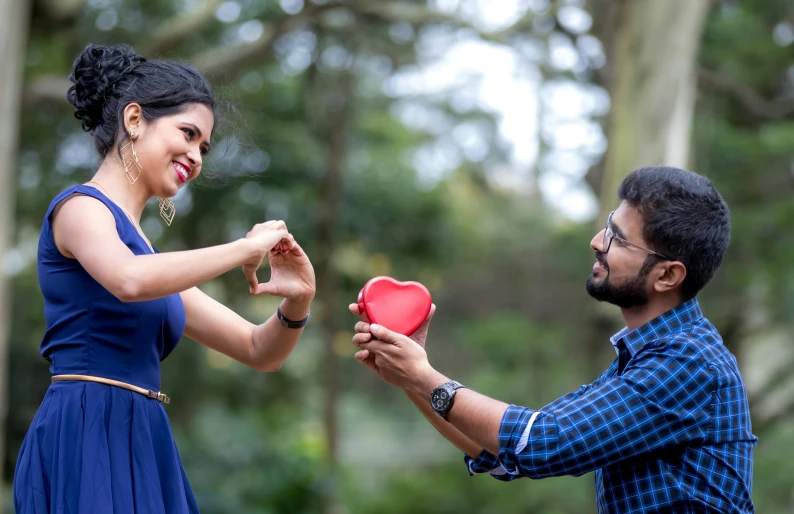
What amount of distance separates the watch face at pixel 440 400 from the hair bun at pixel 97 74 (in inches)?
47.2

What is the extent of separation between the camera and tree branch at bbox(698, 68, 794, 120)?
9469mm

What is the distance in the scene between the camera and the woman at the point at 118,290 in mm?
2143

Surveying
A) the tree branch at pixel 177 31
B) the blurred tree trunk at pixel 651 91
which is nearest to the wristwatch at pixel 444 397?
the blurred tree trunk at pixel 651 91

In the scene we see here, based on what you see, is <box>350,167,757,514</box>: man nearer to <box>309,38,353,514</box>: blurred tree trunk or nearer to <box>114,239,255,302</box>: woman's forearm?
<box>114,239,255,302</box>: woman's forearm

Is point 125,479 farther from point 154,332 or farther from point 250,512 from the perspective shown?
point 250,512

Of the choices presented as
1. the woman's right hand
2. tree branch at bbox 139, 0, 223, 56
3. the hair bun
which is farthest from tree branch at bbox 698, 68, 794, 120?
the hair bun

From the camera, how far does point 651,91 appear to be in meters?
6.12

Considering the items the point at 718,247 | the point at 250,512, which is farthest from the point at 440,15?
the point at 718,247

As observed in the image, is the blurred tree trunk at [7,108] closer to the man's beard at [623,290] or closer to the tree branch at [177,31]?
the tree branch at [177,31]

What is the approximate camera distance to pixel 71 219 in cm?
218

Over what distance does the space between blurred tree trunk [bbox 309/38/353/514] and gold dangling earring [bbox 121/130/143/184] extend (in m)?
9.16

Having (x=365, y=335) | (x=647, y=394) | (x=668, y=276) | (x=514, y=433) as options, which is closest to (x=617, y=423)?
(x=647, y=394)

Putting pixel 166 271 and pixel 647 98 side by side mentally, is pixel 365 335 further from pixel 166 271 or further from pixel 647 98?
pixel 647 98

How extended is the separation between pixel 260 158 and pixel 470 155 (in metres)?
10.2
